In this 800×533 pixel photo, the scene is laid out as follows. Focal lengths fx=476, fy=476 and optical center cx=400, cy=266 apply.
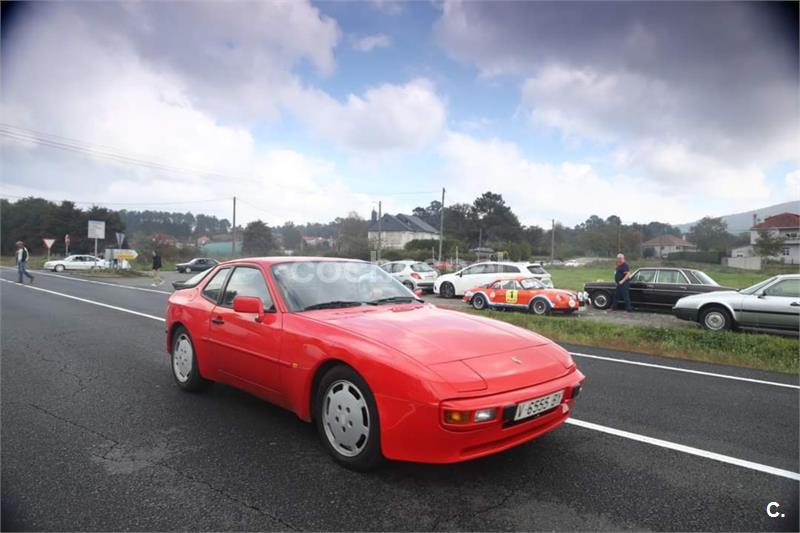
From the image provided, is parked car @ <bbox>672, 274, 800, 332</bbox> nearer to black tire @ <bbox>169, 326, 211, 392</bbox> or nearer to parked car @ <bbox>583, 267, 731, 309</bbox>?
parked car @ <bbox>583, 267, 731, 309</bbox>

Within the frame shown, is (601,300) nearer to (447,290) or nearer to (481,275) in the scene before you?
(481,275)

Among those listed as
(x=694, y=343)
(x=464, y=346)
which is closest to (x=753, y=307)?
(x=694, y=343)

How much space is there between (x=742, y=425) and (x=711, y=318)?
24.8 feet

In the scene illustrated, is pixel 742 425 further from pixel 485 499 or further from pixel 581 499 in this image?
Answer: pixel 485 499

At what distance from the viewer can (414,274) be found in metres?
21.6

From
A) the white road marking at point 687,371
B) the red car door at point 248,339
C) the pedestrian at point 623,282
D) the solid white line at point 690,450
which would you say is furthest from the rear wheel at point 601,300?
the red car door at point 248,339

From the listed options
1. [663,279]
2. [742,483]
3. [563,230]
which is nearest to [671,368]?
[742,483]

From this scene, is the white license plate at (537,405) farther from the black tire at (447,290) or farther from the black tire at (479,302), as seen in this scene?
the black tire at (447,290)

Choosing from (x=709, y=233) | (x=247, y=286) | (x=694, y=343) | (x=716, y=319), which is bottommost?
(x=694, y=343)

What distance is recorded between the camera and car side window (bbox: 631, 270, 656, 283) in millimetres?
14242

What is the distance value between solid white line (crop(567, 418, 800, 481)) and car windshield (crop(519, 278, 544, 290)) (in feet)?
33.1

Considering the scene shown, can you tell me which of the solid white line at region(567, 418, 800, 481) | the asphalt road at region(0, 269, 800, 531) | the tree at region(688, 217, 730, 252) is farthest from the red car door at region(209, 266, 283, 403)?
the tree at region(688, 217, 730, 252)

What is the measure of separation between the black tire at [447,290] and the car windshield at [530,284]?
503cm

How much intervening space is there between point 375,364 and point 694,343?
712 cm
